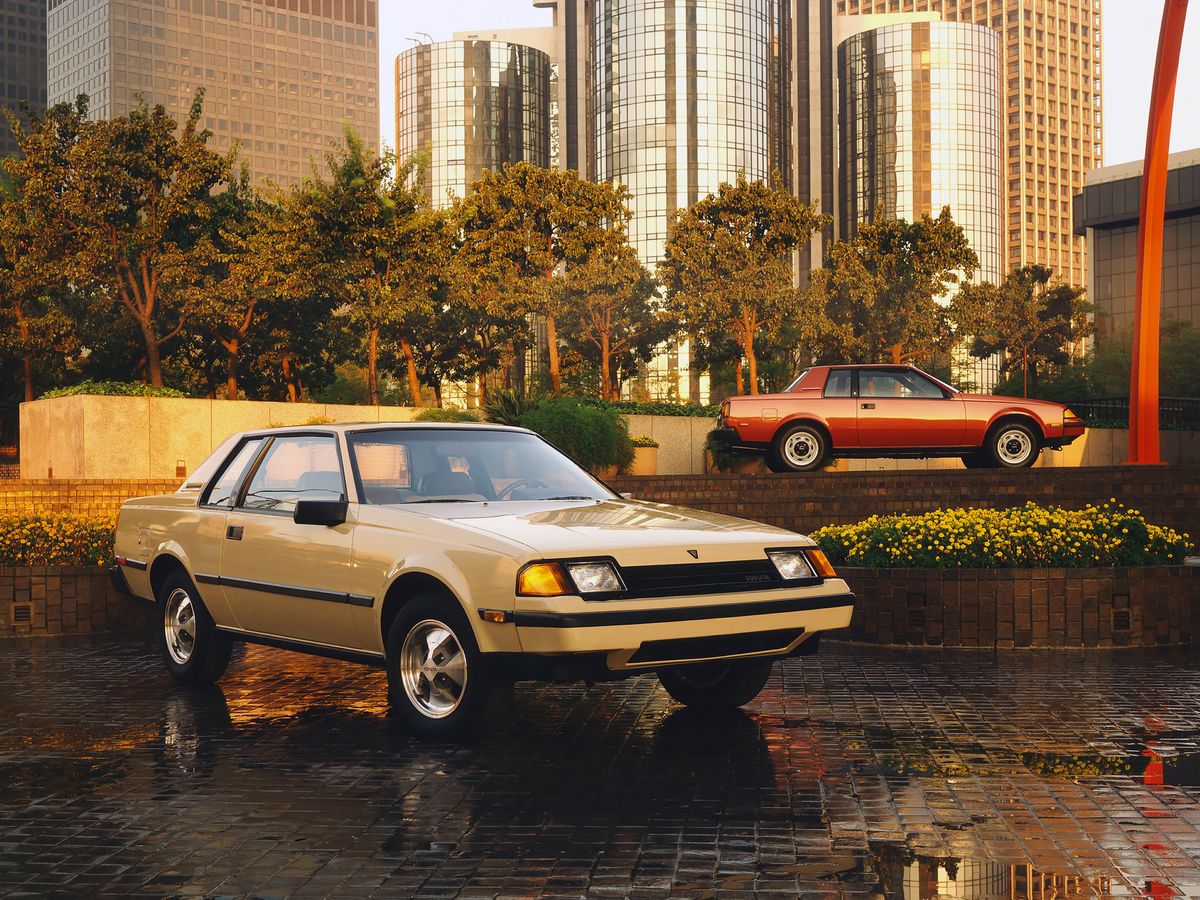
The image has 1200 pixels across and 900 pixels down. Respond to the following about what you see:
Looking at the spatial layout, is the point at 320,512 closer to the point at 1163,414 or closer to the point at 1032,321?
the point at 1163,414

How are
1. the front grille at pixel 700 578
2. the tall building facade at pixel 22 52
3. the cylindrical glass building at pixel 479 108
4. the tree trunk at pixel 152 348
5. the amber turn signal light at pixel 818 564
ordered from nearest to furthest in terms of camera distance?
the front grille at pixel 700 578 < the amber turn signal light at pixel 818 564 < the tree trunk at pixel 152 348 < the cylindrical glass building at pixel 479 108 < the tall building facade at pixel 22 52

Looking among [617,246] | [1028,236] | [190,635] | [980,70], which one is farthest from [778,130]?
[190,635]

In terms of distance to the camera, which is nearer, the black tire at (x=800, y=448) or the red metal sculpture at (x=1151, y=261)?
the black tire at (x=800, y=448)

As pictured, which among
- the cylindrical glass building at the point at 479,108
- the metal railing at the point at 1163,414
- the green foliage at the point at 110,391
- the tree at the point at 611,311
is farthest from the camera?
the cylindrical glass building at the point at 479,108

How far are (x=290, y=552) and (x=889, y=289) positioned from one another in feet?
152

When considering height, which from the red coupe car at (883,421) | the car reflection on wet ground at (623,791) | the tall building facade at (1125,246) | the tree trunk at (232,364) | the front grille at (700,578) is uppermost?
the tall building facade at (1125,246)

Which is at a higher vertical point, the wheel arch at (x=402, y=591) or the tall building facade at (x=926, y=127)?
the tall building facade at (x=926, y=127)

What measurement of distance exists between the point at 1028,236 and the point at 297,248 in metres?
170

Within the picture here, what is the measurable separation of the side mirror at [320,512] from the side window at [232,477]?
143 centimetres

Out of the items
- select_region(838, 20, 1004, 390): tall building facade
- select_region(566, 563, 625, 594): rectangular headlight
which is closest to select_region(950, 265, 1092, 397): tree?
select_region(566, 563, 625, 594): rectangular headlight

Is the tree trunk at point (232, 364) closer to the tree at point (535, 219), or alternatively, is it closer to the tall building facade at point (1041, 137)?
the tree at point (535, 219)

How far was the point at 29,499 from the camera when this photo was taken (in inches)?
702

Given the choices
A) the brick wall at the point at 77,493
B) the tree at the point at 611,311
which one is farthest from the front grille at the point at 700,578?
Result: the tree at the point at 611,311

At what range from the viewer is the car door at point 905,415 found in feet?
60.4
